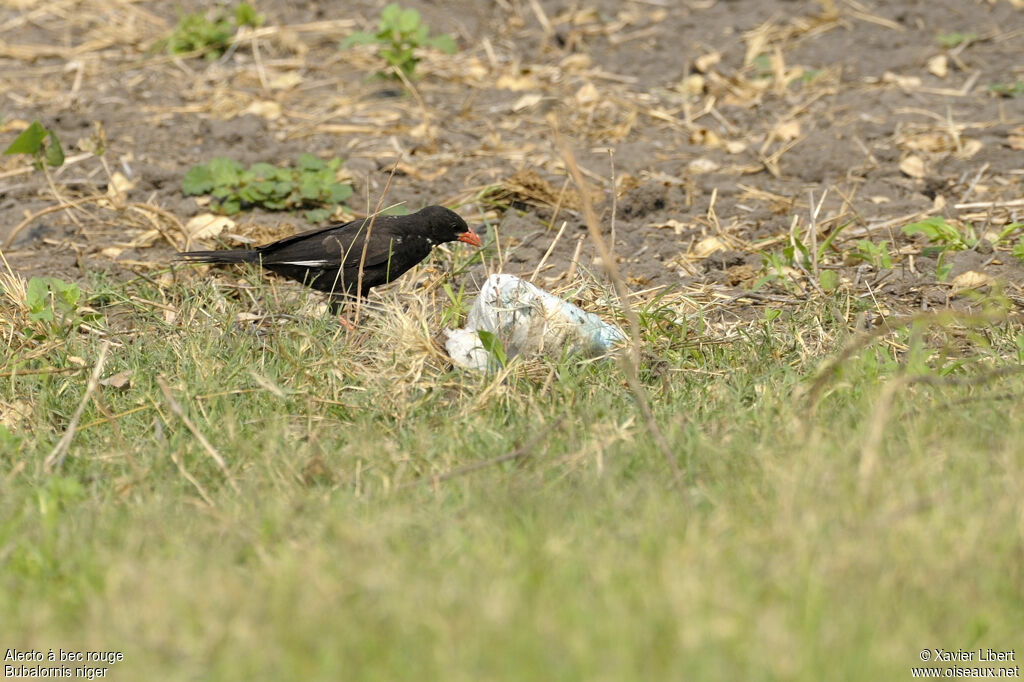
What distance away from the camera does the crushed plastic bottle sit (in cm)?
446

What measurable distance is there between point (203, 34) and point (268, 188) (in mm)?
2842

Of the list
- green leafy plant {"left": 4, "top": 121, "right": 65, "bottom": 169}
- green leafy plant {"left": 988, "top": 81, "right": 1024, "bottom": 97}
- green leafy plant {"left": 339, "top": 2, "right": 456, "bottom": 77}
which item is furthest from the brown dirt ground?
green leafy plant {"left": 4, "top": 121, "right": 65, "bottom": 169}

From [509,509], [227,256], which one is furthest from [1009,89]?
[509,509]

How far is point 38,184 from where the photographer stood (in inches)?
266

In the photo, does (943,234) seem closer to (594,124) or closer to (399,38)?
(594,124)

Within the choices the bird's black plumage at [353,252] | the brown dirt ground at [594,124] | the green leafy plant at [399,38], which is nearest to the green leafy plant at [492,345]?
the bird's black plumage at [353,252]

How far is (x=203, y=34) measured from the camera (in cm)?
856

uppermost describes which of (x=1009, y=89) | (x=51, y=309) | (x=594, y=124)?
(x=51, y=309)

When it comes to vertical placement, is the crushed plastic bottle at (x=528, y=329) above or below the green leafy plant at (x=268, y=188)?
above

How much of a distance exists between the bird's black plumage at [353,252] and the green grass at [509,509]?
1.33 feet

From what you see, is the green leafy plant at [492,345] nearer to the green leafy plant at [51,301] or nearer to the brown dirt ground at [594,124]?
the brown dirt ground at [594,124]

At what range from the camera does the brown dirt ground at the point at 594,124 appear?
234 inches

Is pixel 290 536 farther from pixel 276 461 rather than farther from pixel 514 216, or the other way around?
pixel 514 216

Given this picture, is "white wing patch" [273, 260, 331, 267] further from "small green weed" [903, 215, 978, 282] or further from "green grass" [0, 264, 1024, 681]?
"small green weed" [903, 215, 978, 282]
